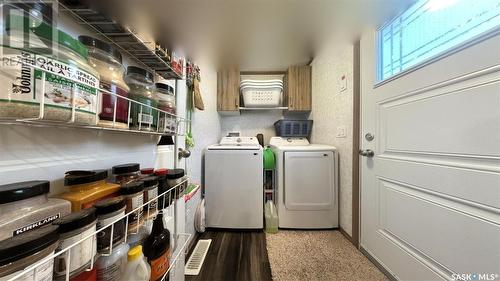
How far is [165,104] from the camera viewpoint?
2.08 feet

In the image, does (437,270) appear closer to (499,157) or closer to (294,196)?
(499,157)

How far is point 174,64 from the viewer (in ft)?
2.19

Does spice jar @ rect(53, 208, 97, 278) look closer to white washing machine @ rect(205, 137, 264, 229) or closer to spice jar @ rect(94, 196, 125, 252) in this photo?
spice jar @ rect(94, 196, 125, 252)

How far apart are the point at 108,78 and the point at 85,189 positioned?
0.26 meters

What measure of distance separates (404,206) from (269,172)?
1230 millimetres

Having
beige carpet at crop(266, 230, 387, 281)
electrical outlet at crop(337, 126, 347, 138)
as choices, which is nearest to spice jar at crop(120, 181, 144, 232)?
beige carpet at crop(266, 230, 387, 281)

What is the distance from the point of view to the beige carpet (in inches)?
43.7

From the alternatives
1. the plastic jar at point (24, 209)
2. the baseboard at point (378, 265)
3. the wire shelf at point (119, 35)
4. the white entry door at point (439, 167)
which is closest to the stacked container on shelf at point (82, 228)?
the plastic jar at point (24, 209)

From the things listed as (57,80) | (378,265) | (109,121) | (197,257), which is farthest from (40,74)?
(378,265)

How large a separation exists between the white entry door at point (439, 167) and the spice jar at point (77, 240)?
29.5 inches

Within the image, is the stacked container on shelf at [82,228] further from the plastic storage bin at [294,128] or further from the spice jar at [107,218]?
the plastic storage bin at [294,128]

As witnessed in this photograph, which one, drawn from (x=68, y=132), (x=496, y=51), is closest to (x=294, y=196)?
(x=496, y=51)

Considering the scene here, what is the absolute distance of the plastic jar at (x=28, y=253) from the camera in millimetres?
203

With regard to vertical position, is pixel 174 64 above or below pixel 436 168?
above
